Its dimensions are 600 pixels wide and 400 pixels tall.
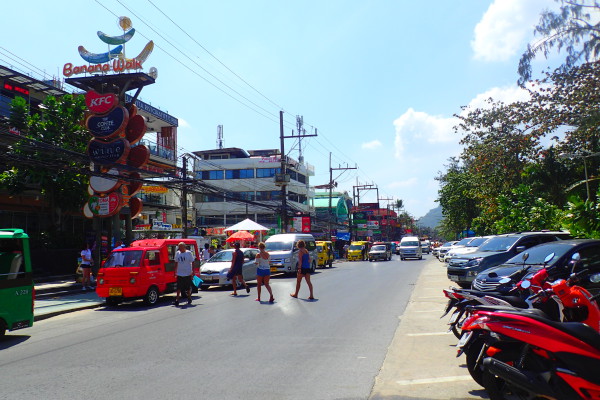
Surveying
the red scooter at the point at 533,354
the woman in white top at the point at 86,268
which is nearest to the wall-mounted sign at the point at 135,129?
the woman in white top at the point at 86,268

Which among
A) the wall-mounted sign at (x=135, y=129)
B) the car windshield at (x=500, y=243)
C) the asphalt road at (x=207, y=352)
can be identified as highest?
the wall-mounted sign at (x=135, y=129)

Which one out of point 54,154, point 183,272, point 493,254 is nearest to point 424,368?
point 493,254

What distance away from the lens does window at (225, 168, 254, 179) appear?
213 ft

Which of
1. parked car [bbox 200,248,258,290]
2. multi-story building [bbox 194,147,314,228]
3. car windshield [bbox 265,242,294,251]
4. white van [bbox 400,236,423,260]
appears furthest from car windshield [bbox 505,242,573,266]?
multi-story building [bbox 194,147,314,228]

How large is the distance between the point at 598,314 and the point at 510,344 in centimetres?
138

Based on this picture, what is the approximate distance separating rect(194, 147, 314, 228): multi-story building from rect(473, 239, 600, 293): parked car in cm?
5290

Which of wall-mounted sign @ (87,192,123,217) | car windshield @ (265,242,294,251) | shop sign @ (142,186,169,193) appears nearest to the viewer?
wall-mounted sign @ (87,192,123,217)

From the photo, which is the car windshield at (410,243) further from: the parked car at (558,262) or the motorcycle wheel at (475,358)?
the motorcycle wheel at (475,358)

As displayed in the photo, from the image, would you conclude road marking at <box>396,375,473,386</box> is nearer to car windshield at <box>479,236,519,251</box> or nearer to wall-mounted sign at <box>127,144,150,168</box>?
car windshield at <box>479,236,519,251</box>

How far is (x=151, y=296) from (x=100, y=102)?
13.1m

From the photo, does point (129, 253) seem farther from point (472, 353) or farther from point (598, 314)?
point (598, 314)

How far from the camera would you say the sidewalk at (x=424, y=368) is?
5.51 m

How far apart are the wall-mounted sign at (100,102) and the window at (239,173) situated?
41.2 meters

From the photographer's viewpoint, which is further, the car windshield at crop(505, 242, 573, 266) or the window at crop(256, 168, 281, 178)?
the window at crop(256, 168, 281, 178)
